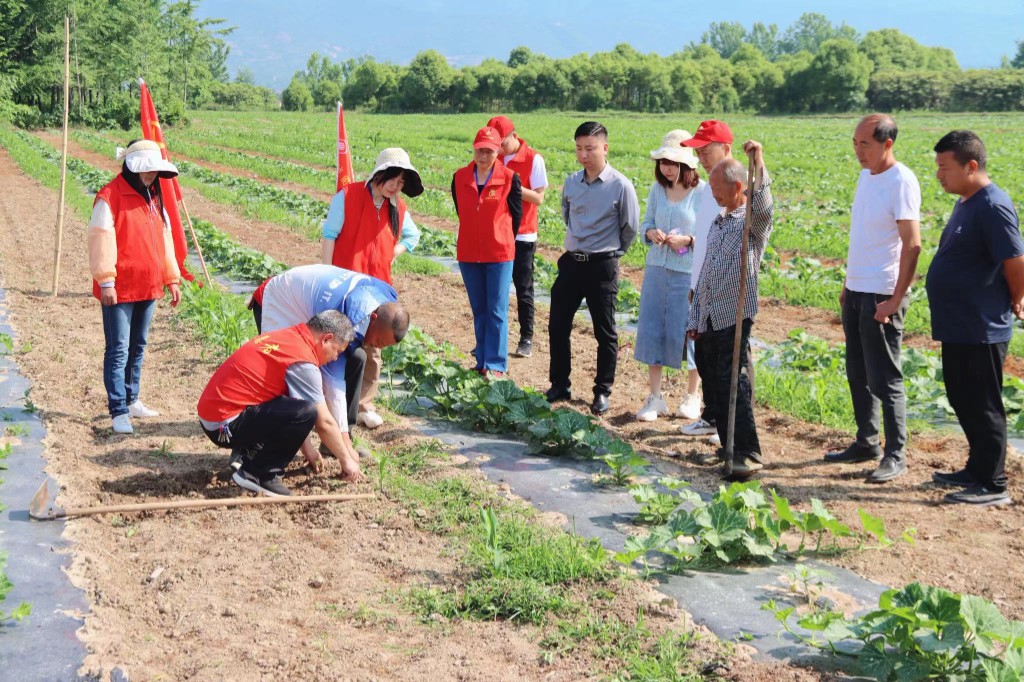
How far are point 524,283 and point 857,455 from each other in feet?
10.7

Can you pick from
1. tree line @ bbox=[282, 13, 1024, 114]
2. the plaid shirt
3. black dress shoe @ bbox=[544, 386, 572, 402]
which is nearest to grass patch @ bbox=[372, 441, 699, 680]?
the plaid shirt

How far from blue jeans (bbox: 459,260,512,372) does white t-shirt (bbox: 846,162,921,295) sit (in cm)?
250

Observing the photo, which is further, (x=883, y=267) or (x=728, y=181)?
(x=883, y=267)

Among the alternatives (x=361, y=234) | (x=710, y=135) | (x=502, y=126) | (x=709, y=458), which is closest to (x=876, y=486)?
(x=709, y=458)

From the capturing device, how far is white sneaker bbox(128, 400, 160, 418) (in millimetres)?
5992

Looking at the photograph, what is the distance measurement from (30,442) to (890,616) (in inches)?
180

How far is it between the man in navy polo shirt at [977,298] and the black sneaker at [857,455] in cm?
64

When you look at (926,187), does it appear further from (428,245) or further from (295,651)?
(295,651)

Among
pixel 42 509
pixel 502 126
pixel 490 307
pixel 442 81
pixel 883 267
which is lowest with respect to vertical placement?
pixel 42 509

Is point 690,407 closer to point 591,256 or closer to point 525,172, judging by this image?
point 591,256

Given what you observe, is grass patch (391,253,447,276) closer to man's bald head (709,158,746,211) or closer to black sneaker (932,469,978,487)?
man's bald head (709,158,746,211)

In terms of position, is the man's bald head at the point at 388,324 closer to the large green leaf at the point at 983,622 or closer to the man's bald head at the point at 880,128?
the man's bald head at the point at 880,128

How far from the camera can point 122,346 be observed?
5.72 metres

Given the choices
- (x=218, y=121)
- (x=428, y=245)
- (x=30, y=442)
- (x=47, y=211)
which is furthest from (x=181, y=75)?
(x=30, y=442)
